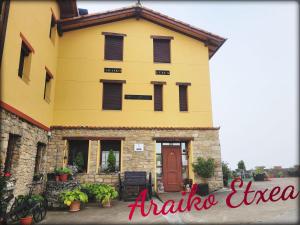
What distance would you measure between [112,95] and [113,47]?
2.73 m

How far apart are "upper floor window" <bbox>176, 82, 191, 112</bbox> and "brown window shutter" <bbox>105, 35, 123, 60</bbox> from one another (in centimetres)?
358

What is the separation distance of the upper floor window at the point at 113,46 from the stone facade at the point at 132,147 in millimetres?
4023

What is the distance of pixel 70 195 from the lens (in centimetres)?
821

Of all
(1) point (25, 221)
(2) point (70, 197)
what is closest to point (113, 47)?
(2) point (70, 197)

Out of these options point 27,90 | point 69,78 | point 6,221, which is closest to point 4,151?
point 6,221

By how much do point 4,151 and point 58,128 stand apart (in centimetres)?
461

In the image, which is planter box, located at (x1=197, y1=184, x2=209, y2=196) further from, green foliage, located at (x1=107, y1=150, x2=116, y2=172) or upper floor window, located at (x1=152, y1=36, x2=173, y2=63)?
upper floor window, located at (x1=152, y1=36, x2=173, y2=63)

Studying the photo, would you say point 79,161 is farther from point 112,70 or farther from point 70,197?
point 112,70

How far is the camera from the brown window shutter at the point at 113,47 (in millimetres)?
12906

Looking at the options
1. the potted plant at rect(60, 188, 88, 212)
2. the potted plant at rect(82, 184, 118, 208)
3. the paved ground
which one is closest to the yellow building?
the potted plant at rect(82, 184, 118, 208)

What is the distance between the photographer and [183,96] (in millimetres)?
12969

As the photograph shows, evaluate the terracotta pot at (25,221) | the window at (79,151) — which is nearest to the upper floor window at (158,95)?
the window at (79,151)

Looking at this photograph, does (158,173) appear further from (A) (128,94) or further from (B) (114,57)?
(B) (114,57)

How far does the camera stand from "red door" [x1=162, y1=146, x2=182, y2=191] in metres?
12.2
